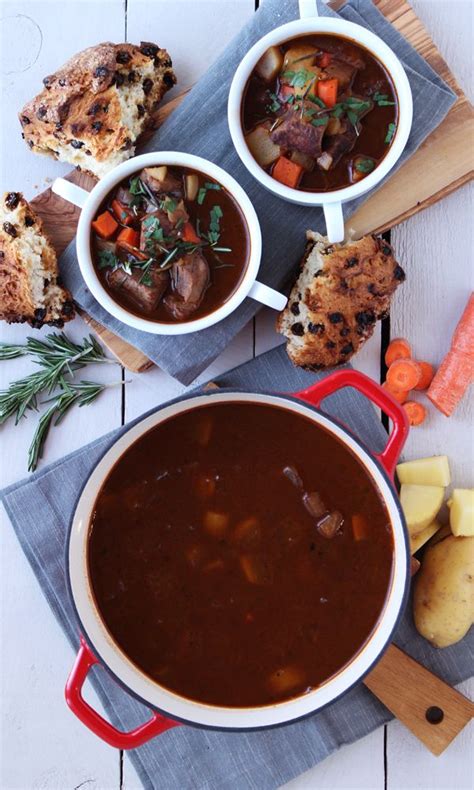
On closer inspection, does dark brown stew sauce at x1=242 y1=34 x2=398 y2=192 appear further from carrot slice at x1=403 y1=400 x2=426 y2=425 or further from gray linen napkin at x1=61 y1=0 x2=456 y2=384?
carrot slice at x1=403 y1=400 x2=426 y2=425

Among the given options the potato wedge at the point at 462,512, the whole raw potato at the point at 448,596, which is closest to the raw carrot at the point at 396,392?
the potato wedge at the point at 462,512

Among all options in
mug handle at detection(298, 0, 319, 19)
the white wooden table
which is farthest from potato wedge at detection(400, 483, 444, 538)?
mug handle at detection(298, 0, 319, 19)

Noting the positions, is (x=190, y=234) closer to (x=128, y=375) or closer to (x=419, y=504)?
(x=128, y=375)

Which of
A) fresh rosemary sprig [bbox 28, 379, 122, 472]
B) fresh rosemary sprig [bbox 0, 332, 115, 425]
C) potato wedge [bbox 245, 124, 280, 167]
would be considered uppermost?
potato wedge [bbox 245, 124, 280, 167]

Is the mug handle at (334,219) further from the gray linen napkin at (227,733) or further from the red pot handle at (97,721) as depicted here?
the red pot handle at (97,721)

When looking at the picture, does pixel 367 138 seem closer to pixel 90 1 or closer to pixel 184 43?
pixel 184 43

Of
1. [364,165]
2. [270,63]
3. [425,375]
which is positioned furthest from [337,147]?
[425,375]
